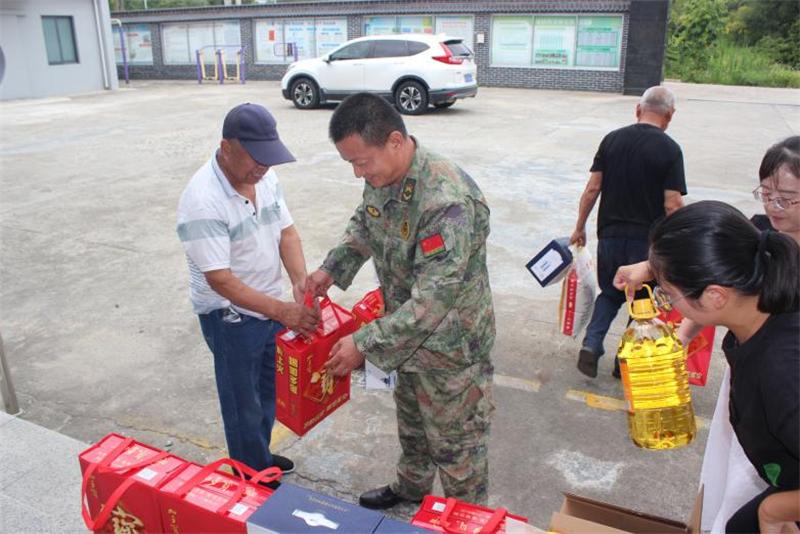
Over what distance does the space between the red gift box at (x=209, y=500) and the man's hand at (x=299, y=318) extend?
692 mm

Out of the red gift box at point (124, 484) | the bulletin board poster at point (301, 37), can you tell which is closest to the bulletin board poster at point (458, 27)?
the bulletin board poster at point (301, 37)

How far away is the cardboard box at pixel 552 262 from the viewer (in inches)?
148

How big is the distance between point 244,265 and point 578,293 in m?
2.20

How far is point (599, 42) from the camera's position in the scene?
18.6 meters

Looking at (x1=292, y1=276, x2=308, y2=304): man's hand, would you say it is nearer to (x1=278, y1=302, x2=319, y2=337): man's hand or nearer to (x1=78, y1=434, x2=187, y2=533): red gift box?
(x1=278, y1=302, x2=319, y2=337): man's hand

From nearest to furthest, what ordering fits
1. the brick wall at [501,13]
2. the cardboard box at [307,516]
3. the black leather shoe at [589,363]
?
1. the cardboard box at [307,516]
2. the black leather shoe at [589,363]
3. the brick wall at [501,13]

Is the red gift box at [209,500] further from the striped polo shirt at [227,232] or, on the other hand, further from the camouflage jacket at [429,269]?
the striped polo shirt at [227,232]

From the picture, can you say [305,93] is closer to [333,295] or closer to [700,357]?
[333,295]

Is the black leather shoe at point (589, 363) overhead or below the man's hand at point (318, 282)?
below

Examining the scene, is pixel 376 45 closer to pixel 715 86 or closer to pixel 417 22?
pixel 417 22

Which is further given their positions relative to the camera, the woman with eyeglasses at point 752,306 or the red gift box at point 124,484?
the red gift box at point 124,484

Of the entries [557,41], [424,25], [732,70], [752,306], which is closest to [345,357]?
[752,306]

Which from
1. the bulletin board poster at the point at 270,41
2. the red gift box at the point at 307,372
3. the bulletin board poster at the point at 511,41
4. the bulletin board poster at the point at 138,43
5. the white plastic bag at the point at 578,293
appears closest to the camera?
the red gift box at the point at 307,372

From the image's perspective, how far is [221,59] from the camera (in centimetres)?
2300
